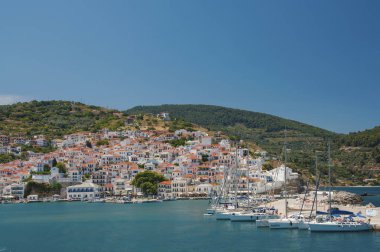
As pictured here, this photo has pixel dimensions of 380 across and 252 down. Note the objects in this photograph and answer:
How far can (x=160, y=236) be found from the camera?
3941 centimetres

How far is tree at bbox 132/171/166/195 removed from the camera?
83875 mm

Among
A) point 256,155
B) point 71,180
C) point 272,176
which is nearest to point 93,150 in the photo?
point 71,180

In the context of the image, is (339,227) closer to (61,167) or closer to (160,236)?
(160,236)

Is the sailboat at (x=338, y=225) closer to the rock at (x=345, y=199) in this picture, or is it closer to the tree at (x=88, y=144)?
the rock at (x=345, y=199)

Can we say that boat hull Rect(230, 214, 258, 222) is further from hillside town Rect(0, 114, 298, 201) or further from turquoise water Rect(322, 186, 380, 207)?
turquoise water Rect(322, 186, 380, 207)

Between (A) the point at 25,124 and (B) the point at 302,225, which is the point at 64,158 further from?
(B) the point at 302,225

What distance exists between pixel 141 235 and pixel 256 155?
224 feet

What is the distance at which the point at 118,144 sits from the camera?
11444 centimetres

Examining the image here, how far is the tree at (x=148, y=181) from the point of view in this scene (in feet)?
275

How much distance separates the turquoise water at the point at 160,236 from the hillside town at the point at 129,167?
24.9 meters

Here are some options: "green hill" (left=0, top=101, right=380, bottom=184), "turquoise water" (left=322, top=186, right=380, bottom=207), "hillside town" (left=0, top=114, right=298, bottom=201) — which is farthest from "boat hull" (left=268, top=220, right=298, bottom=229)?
"green hill" (left=0, top=101, right=380, bottom=184)

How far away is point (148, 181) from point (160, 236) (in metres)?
45.8

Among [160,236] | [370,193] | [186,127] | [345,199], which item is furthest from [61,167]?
[160,236]

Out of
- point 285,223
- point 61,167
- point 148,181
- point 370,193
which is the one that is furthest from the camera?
point 370,193
